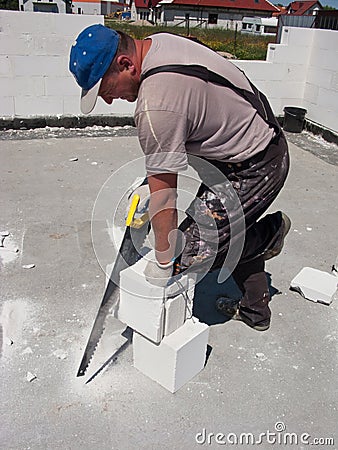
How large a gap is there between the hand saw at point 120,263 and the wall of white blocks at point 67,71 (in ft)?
12.8

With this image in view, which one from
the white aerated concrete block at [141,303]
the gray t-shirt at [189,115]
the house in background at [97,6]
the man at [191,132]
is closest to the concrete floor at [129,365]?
the white aerated concrete block at [141,303]

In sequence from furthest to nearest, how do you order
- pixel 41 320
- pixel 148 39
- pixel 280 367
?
pixel 41 320
pixel 280 367
pixel 148 39

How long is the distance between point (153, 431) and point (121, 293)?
0.56 meters

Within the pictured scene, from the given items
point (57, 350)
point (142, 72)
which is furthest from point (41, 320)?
point (142, 72)

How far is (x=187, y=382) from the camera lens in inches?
78.6

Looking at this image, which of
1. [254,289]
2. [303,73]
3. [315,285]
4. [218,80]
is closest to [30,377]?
[254,289]

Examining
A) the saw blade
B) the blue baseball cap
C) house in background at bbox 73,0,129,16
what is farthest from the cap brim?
house in background at bbox 73,0,129,16

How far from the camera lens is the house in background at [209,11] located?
20.8 meters

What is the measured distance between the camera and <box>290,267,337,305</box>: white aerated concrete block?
2.57 m

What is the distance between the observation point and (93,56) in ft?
4.82

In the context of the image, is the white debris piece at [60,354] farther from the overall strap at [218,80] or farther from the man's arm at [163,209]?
the overall strap at [218,80]

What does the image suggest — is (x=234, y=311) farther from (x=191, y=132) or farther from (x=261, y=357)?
(x=191, y=132)

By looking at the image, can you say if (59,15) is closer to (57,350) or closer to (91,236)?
(91,236)

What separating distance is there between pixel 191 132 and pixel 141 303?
704 millimetres
